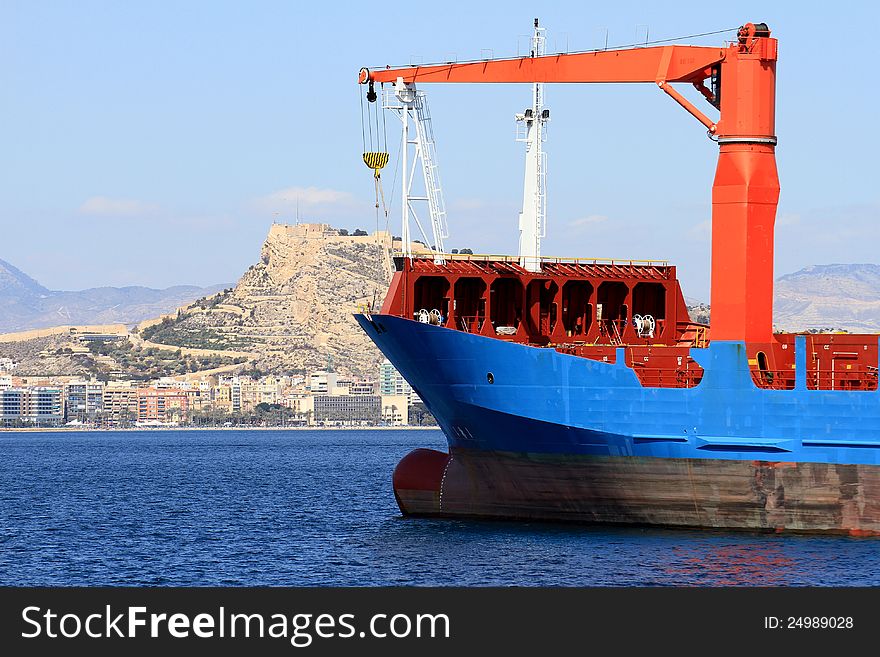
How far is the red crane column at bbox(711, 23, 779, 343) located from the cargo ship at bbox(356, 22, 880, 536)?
0.05 metres

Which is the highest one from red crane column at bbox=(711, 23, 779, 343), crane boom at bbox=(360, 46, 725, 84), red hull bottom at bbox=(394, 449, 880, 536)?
crane boom at bbox=(360, 46, 725, 84)

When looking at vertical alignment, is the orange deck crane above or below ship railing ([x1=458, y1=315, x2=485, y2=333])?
above

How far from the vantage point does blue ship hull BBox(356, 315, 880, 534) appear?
143ft

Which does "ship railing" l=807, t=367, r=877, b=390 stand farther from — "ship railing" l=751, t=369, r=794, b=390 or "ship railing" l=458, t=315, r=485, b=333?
"ship railing" l=458, t=315, r=485, b=333

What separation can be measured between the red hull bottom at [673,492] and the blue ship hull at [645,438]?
4 centimetres

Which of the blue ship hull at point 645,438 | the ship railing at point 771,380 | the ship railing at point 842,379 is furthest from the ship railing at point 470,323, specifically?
the ship railing at point 842,379

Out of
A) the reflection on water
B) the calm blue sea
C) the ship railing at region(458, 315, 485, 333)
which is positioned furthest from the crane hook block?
the reflection on water

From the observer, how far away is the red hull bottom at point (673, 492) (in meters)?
43.6

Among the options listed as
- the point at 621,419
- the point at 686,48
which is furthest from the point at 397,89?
the point at 621,419

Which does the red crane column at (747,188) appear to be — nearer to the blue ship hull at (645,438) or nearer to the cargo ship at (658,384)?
the cargo ship at (658,384)

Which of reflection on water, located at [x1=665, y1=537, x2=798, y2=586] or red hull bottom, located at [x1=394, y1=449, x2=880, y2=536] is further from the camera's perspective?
red hull bottom, located at [x1=394, y1=449, x2=880, y2=536]

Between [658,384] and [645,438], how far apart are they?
1958 millimetres
